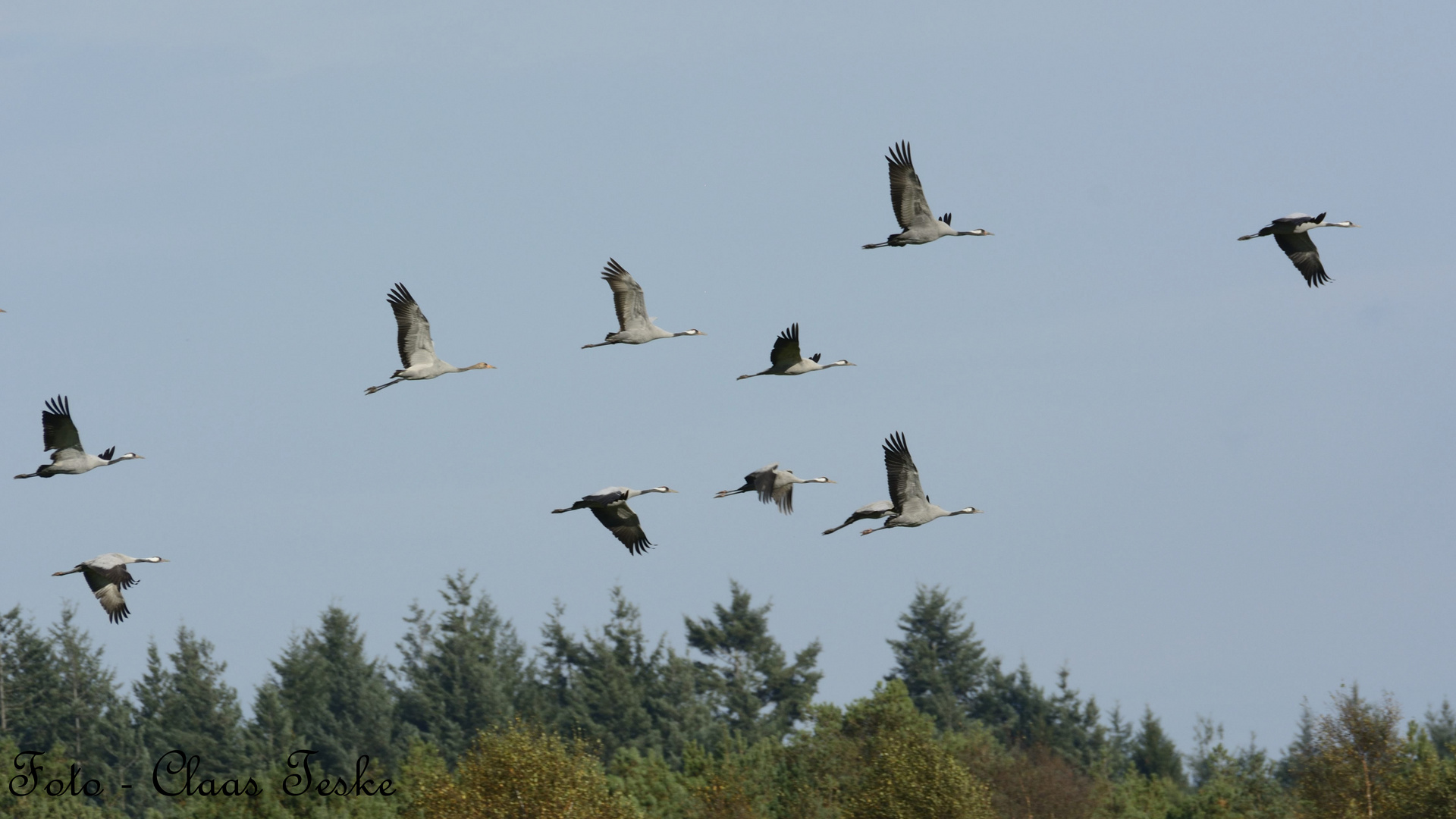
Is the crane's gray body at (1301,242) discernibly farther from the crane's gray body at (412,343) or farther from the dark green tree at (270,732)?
the dark green tree at (270,732)

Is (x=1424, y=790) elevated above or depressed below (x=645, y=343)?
below

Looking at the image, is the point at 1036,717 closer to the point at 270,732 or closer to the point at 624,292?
the point at 270,732

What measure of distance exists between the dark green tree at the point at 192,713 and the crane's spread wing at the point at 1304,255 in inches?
2229

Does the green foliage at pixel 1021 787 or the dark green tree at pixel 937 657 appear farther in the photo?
the dark green tree at pixel 937 657

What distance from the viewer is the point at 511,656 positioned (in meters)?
98.5

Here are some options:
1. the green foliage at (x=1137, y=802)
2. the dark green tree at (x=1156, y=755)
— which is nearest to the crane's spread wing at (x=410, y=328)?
the green foliage at (x=1137, y=802)

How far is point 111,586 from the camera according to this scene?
104 feet

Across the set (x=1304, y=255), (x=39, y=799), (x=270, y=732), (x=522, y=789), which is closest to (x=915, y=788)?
(x=522, y=789)

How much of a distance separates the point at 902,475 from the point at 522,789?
16709 mm

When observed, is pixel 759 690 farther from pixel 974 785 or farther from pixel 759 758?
pixel 974 785

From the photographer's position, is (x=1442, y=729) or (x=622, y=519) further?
(x=1442, y=729)

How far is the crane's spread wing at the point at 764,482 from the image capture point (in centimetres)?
3173

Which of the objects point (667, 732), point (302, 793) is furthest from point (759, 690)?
point (302, 793)

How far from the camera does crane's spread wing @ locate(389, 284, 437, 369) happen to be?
1318 inches
